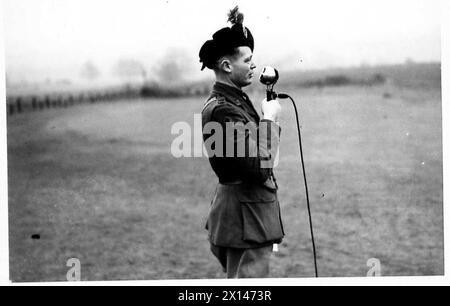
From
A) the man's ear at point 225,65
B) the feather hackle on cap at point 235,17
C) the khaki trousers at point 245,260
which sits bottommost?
the khaki trousers at point 245,260

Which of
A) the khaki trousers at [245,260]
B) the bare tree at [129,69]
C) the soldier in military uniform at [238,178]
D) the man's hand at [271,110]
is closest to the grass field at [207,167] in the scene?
the bare tree at [129,69]

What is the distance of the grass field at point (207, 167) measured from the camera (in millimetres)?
4156

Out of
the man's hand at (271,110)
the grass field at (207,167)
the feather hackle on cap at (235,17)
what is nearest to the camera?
the man's hand at (271,110)

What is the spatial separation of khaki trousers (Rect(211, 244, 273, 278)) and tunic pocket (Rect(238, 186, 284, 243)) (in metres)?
0.07

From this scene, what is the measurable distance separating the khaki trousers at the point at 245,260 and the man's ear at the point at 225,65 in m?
0.81

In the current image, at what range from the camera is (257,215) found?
304 centimetres

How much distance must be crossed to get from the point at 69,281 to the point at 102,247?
36cm

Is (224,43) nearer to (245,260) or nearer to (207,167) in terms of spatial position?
(245,260)

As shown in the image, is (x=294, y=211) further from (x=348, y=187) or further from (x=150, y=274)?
(x=150, y=274)

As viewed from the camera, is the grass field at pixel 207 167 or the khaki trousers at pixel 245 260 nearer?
the khaki trousers at pixel 245 260

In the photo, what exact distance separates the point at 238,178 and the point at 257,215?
19 centimetres

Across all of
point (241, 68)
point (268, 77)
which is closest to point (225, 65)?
point (241, 68)

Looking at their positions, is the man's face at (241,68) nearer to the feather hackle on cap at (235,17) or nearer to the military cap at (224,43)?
the military cap at (224,43)
